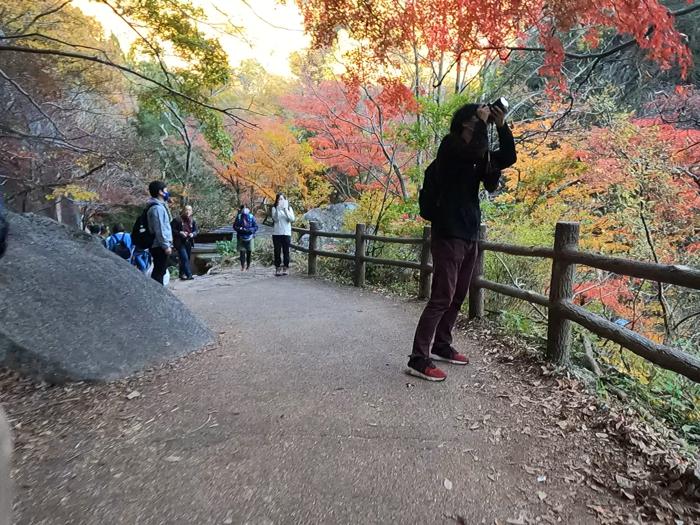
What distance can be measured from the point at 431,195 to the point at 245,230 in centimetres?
713

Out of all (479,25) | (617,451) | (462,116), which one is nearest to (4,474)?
(617,451)

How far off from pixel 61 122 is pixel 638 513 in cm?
1444

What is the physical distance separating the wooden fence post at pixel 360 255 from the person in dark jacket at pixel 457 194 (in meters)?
4.32

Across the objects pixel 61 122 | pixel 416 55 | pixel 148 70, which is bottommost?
pixel 61 122

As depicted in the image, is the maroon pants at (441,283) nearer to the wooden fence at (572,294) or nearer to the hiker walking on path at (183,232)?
the wooden fence at (572,294)

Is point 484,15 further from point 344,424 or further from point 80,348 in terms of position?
point 80,348

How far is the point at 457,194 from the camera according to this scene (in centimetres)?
303

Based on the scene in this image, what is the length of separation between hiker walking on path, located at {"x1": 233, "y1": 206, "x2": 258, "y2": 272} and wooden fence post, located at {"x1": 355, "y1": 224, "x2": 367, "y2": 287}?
10.3 feet

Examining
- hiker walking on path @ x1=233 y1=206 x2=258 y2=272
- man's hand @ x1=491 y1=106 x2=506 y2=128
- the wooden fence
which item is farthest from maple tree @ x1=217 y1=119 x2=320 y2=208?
man's hand @ x1=491 y1=106 x2=506 y2=128

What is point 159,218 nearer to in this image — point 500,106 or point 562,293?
point 500,106

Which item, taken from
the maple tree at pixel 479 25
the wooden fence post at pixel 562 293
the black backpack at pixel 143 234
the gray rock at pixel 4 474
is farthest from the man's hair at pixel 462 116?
the black backpack at pixel 143 234

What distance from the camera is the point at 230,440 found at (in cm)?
237

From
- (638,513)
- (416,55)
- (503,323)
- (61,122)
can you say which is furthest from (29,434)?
(61,122)

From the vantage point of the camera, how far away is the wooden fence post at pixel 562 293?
10.9 feet
